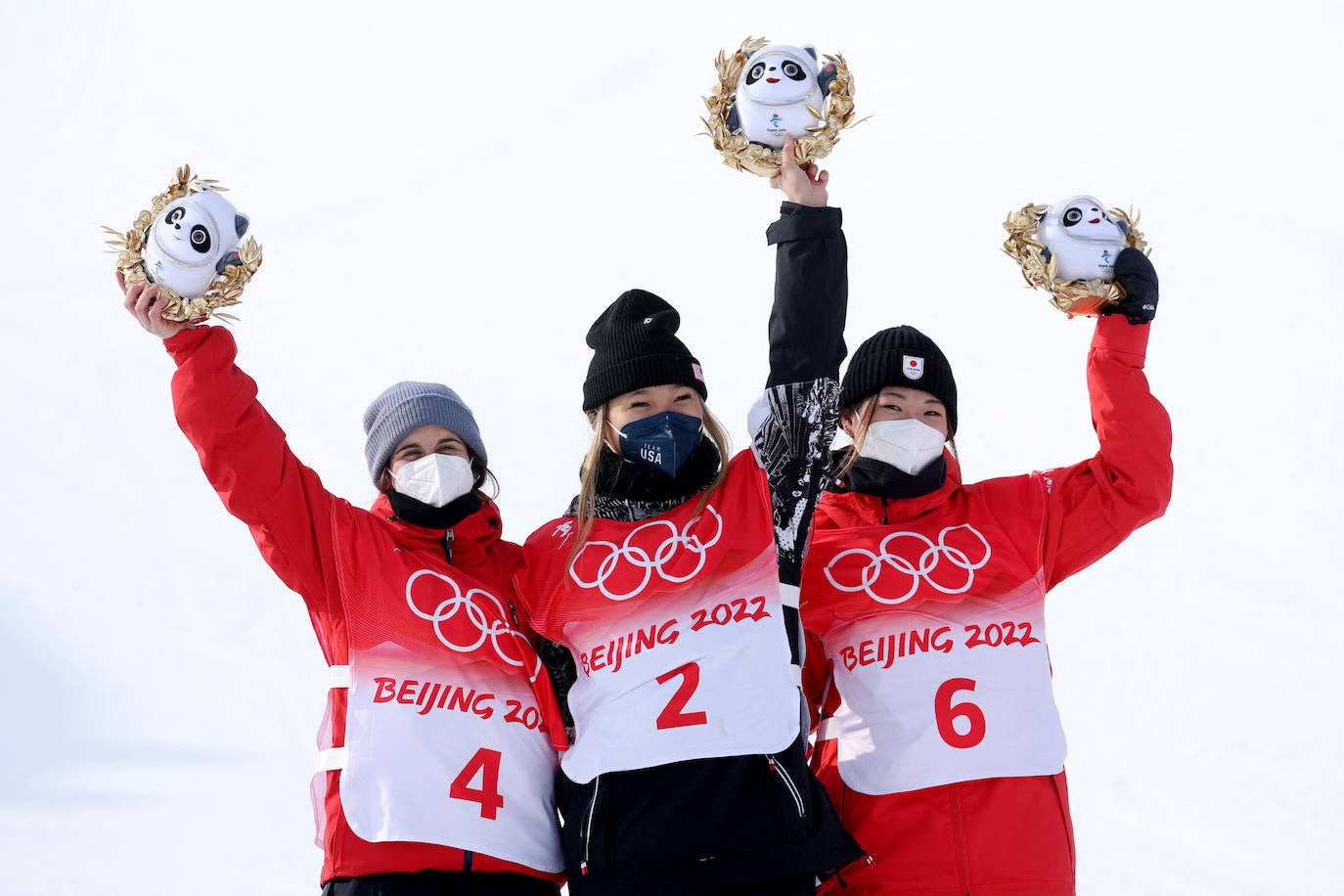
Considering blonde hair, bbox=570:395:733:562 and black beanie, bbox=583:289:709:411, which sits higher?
black beanie, bbox=583:289:709:411

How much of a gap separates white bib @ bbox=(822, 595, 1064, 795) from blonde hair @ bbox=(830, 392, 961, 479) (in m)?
0.45

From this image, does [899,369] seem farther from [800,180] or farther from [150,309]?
[150,309]

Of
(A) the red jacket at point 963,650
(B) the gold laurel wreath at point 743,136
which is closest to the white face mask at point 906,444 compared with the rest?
(A) the red jacket at point 963,650

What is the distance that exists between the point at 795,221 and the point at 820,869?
155 cm

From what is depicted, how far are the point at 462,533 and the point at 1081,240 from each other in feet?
6.21

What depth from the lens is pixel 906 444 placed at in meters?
3.66

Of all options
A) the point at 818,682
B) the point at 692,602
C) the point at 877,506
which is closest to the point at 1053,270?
the point at 877,506

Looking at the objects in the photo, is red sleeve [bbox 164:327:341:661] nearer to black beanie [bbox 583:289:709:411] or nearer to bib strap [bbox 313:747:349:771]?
bib strap [bbox 313:747:349:771]

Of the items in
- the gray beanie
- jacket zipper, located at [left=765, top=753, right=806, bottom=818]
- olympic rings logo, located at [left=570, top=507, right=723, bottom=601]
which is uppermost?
the gray beanie

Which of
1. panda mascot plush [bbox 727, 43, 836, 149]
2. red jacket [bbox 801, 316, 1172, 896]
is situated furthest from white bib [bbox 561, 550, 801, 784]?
panda mascot plush [bbox 727, 43, 836, 149]

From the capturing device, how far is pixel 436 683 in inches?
130

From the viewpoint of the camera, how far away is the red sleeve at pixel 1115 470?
3.69 meters

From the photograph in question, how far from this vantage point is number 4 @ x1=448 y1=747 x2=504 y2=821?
3203 millimetres

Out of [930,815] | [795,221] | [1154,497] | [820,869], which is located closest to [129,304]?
[795,221]
